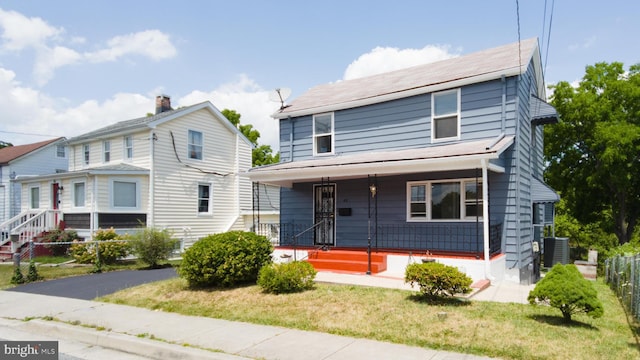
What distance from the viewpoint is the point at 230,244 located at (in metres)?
10.4

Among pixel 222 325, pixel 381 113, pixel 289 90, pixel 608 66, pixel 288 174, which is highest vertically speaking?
pixel 608 66

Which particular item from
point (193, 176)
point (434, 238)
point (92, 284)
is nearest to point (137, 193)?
point (193, 176)

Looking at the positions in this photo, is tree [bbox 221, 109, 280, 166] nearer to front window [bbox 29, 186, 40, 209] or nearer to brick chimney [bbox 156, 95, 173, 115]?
brick chimney [bbox 156, 95, 173, 115]

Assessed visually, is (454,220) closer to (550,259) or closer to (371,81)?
(550,259)

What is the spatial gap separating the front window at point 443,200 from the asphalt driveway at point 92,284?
7.40 metres

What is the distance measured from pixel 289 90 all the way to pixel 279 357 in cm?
1230

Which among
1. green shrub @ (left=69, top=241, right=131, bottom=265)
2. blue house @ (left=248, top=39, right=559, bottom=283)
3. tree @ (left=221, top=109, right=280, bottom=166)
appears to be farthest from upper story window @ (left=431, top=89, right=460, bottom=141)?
tree @ (left=221, top=109, right=280, bottom=166)

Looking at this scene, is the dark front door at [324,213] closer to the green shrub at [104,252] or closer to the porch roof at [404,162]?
the porch roof at [404,162]

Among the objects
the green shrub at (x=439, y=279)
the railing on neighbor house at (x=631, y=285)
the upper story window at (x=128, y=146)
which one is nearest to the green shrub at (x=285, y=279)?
the green shrub at (x=439, y=279)

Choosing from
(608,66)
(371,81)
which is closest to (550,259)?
(371,81)

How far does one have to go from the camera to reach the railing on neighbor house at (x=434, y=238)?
12203 millimetres

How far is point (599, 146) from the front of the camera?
24703 millimetres

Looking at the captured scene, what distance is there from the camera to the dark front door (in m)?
15.2

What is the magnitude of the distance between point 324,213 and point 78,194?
39.5 ft
